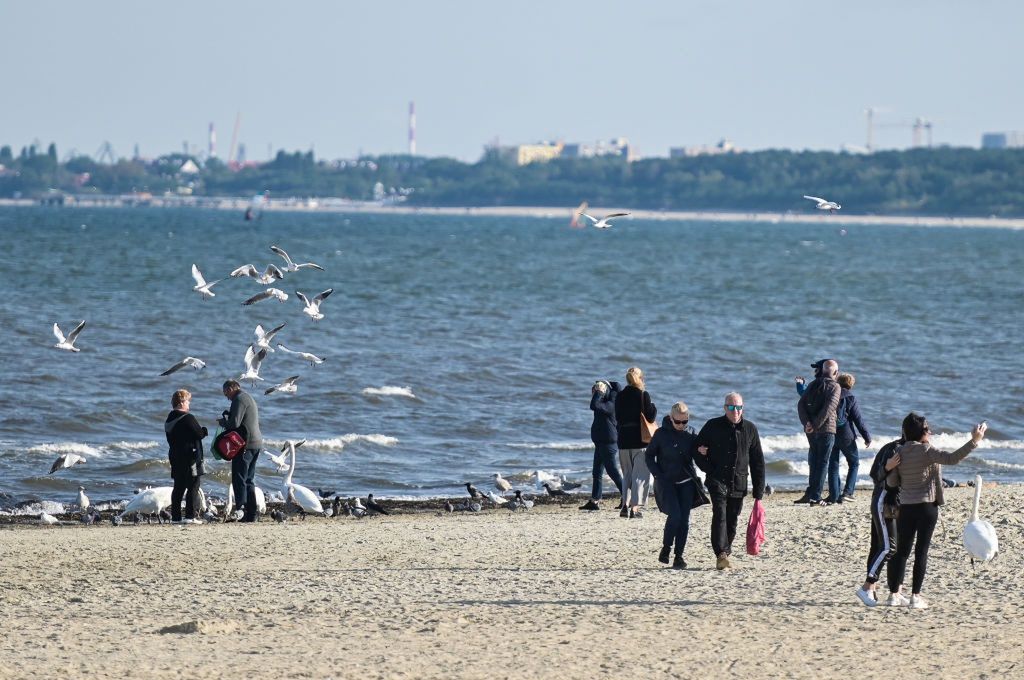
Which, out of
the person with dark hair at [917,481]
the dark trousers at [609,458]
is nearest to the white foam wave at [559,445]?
the dark trousers at [609,458]

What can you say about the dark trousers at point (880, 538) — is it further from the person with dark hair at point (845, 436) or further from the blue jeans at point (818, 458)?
the person with dark hair at point (845, 436)

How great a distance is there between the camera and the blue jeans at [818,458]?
15.6 m

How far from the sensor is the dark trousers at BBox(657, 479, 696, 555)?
1226 cm

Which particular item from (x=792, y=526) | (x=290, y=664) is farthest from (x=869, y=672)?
(x=792, y=526)

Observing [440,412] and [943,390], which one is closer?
[440,412]

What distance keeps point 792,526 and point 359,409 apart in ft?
42.4

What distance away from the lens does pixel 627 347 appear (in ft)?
126

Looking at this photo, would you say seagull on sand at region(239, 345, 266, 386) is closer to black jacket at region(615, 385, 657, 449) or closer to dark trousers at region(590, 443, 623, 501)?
dark trousers at region(590, 443, 623, 501)

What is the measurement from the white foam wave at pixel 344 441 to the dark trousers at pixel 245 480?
20.6 ft

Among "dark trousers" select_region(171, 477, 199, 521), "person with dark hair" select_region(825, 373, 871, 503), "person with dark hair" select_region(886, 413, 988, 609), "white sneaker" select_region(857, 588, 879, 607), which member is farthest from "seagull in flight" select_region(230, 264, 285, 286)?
"person with dark hair" select_region(886, 413, 988, 609)

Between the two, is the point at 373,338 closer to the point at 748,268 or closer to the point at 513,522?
the point at 513,522

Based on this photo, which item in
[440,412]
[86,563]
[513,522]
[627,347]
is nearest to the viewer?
[86,563]

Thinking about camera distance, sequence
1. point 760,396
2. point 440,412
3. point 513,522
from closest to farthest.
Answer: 1. point 513,522
2. point 440,412
3. point 760,396

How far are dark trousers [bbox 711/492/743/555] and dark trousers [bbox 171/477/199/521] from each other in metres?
5.35
